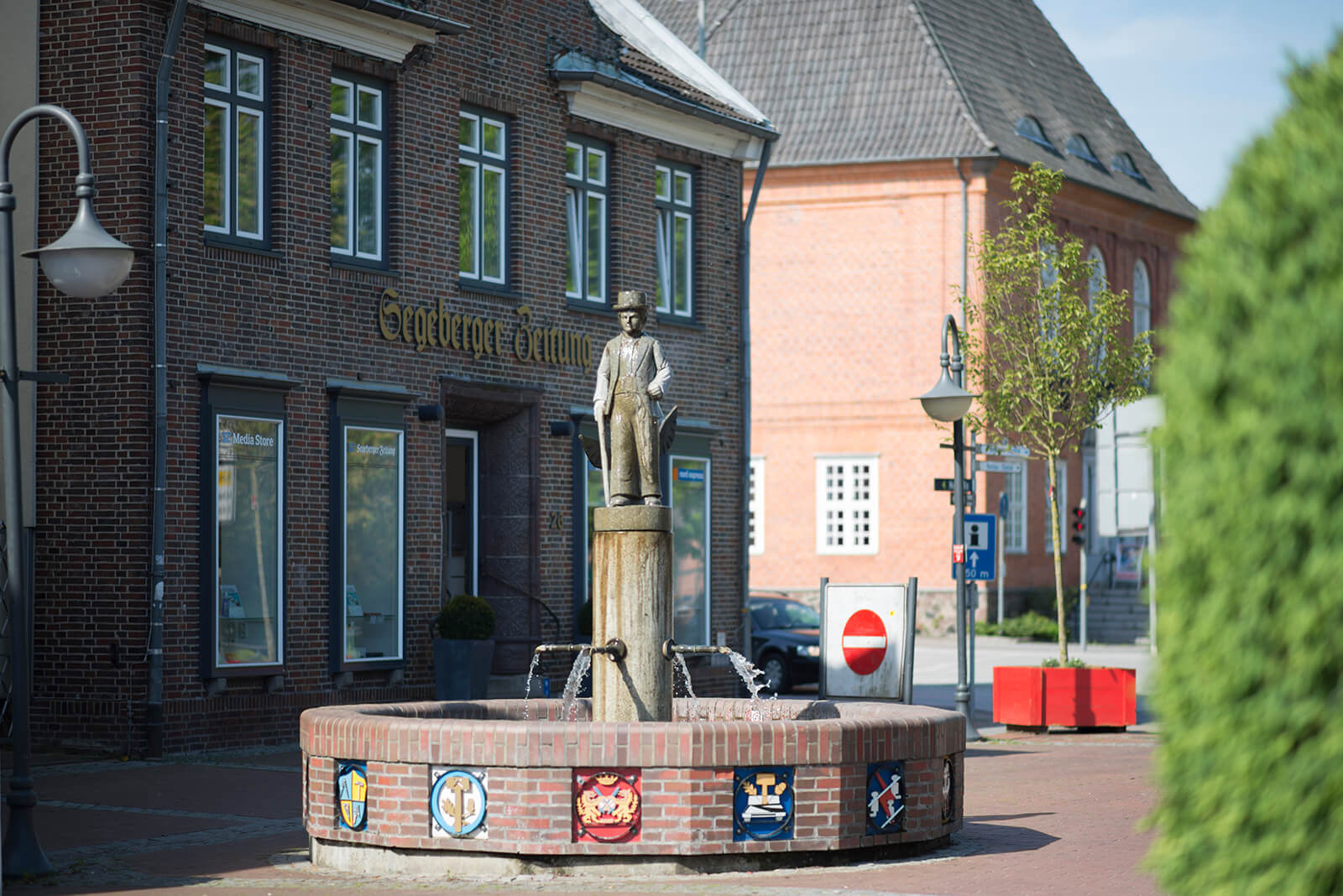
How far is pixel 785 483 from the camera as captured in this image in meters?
42.6

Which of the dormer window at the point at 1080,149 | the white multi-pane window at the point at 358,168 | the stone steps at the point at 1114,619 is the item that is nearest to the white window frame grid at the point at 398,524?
the white multi-pane window at the point at 358,168

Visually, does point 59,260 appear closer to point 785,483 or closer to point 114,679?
point 114,679

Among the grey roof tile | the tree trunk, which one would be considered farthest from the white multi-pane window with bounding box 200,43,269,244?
the grey roof tile

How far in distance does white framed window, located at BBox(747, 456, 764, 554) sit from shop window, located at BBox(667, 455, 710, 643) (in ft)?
55.2

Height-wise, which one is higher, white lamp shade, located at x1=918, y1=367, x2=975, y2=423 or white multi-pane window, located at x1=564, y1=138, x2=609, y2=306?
white multi-pane window, located at x1=564, y1=138, x2=609, y2=306

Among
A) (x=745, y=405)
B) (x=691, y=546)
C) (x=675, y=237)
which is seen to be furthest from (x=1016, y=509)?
(x=675, y=237)

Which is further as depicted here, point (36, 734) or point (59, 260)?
point (36, 734)

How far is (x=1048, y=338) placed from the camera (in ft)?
78.7

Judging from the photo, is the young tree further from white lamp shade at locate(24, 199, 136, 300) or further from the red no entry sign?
white lamp shade at locate(24, 199, 136, 300)

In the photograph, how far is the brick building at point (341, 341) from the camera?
17.4 metres

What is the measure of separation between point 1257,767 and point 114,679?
14662 mm

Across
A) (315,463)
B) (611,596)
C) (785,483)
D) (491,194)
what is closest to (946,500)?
(785,483)

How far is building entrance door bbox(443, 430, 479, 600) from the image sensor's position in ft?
74.2

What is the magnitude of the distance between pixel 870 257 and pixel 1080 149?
26.7 feet
